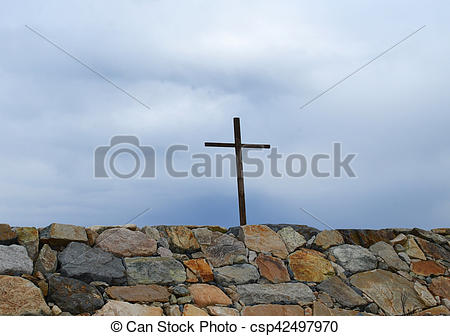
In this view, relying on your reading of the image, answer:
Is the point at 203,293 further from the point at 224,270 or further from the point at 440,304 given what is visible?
the point at 440,304

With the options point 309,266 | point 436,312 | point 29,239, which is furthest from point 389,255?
point 29,239

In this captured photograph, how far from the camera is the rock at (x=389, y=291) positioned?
5910mm

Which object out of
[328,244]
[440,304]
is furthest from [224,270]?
[440,304]

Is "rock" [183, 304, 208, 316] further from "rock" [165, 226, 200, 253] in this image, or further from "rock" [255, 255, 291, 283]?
"rock" [255, 255, 291, 283]

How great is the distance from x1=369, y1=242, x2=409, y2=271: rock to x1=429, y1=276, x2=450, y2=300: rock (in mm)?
382

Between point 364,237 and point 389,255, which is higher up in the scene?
point 364,237

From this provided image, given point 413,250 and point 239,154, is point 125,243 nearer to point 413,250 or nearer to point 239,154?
point 239,154

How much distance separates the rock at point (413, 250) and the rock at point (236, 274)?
2.32 metres

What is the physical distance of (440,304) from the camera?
20.3 feet

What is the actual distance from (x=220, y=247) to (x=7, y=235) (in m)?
2.36

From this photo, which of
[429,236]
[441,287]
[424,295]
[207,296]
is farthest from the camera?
[429,236]

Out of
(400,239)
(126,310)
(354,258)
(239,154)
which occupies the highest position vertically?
(239,154)

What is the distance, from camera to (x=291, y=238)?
627cm

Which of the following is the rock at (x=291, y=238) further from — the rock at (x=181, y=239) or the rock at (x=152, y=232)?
the rock at (x=152, y=232)
